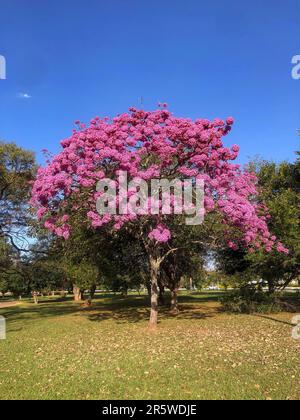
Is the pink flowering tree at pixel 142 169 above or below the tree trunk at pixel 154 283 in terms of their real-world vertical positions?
above

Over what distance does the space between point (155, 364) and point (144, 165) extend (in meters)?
7.30

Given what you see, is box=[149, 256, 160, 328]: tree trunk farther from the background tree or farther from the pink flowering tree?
the background tree

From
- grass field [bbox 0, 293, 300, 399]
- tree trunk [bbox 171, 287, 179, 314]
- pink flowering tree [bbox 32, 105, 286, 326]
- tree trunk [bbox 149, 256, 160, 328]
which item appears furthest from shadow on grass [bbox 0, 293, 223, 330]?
pink flowering tree [bbox 32, 105, 286, 326]

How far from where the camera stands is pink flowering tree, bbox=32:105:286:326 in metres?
13.5

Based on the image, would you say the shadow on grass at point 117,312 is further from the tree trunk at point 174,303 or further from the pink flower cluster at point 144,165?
the pink flower cluster at point 144,165

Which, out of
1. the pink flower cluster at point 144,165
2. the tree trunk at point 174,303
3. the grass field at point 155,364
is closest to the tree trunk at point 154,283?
the grass field at point 155,364

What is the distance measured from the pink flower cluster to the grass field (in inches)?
129

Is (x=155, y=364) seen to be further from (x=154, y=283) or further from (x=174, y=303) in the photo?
(x=174, y=303)

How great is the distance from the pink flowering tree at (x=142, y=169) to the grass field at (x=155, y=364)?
3.28 metres

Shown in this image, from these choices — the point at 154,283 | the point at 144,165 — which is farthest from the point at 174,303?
the point at 144,165

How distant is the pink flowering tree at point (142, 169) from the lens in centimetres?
1354

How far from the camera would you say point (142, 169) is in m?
14.5
